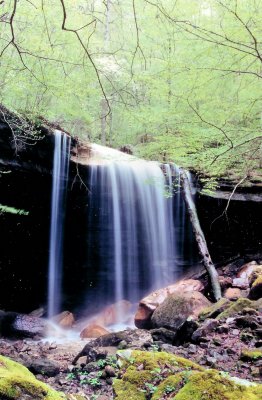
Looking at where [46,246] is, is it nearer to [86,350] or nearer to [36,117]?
[36,117]

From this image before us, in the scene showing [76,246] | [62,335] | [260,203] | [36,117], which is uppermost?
[36,117]

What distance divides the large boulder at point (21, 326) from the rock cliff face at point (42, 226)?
59.8 inches

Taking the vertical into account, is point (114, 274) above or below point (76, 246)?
below

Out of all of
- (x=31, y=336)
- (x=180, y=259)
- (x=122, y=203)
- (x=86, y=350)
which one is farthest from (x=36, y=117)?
(x=180, y=259)

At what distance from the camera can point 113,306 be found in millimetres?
9523

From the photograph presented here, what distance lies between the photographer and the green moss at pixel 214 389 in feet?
6.64

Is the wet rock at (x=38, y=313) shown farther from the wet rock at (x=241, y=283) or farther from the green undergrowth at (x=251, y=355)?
the green undergrowth at (x=251, y=355)

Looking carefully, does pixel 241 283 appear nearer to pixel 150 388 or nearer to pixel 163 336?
pixel 163 336

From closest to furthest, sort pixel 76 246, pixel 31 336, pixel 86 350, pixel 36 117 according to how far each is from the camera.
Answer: pixel 86 350 < pixel 31 336 < pixel 36 117 < pixel 76 246

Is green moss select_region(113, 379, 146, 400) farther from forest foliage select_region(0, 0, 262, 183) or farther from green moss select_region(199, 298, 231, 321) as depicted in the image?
green moss select_region(199, 298, 231, 321)

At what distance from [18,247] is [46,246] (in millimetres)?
793

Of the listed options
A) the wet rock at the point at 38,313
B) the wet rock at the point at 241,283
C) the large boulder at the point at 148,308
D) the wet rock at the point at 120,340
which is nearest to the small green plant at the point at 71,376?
the wet rock at the point at 120,340

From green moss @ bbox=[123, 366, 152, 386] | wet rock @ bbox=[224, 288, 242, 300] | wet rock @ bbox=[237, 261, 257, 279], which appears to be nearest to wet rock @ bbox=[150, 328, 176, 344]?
green moss @ bbox=[123, 366, 152, 386]

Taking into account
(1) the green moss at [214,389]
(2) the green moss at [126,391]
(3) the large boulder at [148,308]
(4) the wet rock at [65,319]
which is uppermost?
(1) the green moss at [214,389]
